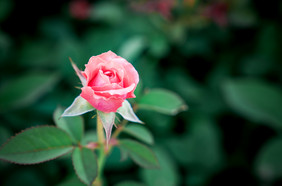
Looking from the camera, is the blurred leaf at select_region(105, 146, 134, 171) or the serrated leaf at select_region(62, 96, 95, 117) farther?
the blurred leaf at select_region(105, 146, 134, 171)

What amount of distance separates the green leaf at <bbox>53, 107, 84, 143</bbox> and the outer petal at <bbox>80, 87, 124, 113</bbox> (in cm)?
25

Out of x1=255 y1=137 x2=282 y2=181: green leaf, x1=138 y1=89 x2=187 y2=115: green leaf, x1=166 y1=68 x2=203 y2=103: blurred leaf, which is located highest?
x1=138 y1=89 x2=187 y2=115: green leaf

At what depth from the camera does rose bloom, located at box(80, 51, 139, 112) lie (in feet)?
1.95

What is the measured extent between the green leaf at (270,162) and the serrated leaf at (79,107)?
1.31 metres

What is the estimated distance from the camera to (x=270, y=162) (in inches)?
60.1

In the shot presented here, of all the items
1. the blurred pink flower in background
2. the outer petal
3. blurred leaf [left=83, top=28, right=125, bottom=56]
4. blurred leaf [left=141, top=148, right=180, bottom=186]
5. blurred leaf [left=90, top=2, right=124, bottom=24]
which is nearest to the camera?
the outer petal

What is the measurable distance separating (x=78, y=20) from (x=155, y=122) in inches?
49.6

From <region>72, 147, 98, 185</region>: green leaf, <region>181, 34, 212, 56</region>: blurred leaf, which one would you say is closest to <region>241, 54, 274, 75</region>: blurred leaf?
<region>181, 34, 212, 56</region>: blurred leaf

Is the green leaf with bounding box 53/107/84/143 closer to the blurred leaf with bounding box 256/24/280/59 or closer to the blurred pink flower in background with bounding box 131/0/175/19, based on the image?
the blurred pink flower in background with bounding box 131/0/175/19

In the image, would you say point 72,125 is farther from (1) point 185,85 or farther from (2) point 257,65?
(2) point 257,65

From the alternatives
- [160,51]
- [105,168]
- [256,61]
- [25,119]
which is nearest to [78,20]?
[160,51]

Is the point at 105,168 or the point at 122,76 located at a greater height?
the point at 122,76

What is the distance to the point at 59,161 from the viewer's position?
59.3 inches

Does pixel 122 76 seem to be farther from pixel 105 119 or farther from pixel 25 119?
pixel 25 119
